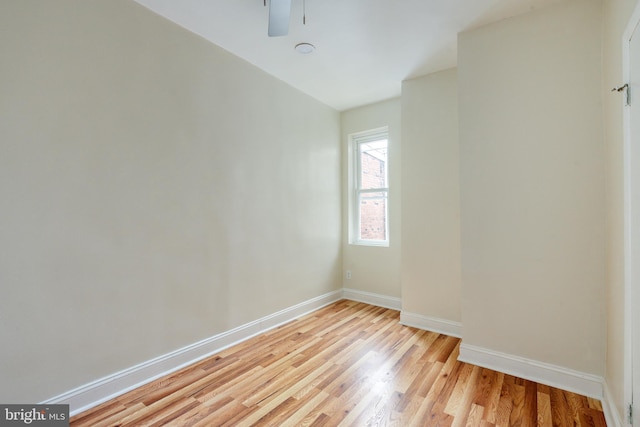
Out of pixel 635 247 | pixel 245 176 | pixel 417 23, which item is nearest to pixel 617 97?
pixel 635 247

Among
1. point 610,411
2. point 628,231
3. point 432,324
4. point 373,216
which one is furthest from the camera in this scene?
point 373,216

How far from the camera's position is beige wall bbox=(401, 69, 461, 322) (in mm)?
3047

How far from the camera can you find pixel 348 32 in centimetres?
246

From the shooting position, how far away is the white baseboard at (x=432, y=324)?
299 centimetres

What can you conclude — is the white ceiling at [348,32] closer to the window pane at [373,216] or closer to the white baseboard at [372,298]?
the window pane at [373,216]

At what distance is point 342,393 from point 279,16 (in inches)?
101

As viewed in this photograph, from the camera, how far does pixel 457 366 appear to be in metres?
2.39

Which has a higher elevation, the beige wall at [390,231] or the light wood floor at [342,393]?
the beige wall at [390,231]

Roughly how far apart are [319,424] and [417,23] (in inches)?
118

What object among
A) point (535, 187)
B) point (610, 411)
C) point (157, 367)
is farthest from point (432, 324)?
point (157, 367)

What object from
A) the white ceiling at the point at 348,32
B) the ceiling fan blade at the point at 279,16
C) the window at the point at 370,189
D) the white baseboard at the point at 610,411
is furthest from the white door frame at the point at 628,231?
the window at the point at 370,189

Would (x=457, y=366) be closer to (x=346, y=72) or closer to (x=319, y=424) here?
(x=319, y=424)

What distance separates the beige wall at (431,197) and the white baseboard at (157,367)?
1563 mm

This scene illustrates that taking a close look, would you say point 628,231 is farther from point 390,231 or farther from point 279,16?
point 390,231
